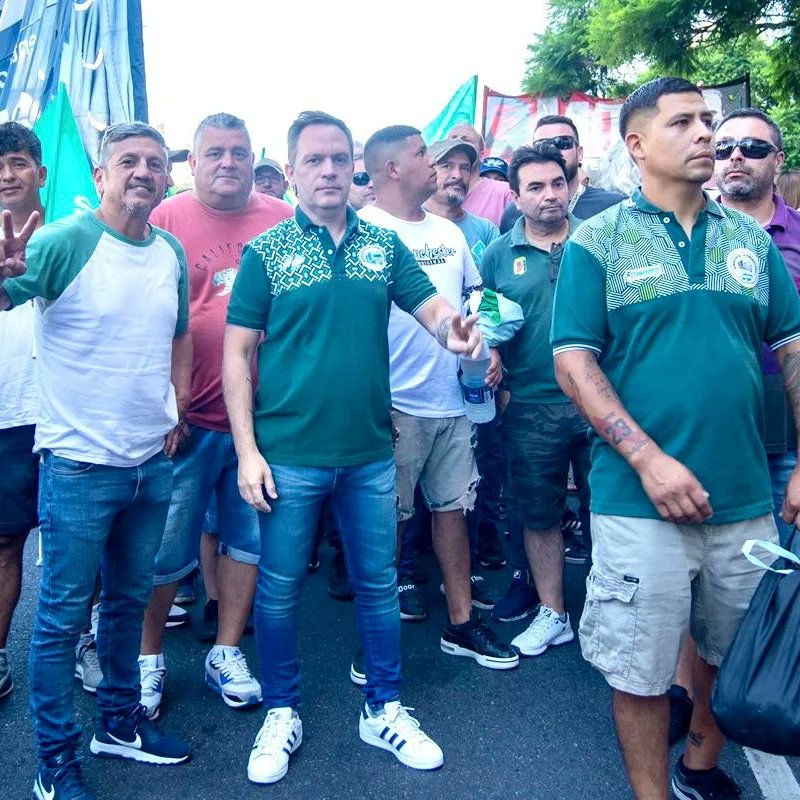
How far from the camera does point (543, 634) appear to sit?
3.70 m

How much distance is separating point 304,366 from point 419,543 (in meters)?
2.39

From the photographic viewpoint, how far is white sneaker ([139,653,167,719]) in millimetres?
3115

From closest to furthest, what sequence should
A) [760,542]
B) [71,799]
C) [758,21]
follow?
[760,542] → [71,799] → [758,21]

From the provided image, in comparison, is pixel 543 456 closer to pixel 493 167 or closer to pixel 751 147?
pixel 751 147

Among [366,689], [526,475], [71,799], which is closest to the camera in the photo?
[71,799]

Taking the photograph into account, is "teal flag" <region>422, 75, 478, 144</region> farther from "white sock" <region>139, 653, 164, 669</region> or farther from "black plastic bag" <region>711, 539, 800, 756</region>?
"black plastic bag" <region>711, 539, 800, 756</region>

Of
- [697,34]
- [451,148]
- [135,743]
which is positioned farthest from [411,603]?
[697,34]

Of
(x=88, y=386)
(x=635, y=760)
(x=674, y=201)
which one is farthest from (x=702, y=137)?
(x=88, y=386)

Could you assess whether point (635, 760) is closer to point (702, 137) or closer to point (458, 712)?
point (458, 712)

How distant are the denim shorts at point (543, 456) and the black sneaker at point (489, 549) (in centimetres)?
101

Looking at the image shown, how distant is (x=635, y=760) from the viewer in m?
2.32

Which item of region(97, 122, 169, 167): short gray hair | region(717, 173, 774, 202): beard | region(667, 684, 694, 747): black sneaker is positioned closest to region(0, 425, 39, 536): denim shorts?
region(97, 122, 169, 167): short gray hair

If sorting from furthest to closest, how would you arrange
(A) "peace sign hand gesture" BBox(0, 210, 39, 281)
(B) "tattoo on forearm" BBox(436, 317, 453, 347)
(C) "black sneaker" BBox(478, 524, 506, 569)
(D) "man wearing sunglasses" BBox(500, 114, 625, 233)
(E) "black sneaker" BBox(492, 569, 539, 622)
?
(C) "black sneaker" BBox(478, 524, 506, 569), (D) "man wearing sunglasses" BBox(500, 114, 625, 233), (E) "black sneaker" BBox(492, 569, 539, 622), (B) "tattoo on forearm" BBox(436, 317, 453, 347), (A) "peace sign hand gesture" BBox(0, 210, 39, 281)

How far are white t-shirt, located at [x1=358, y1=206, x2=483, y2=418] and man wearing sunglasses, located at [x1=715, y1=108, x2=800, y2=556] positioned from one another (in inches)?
48.0
